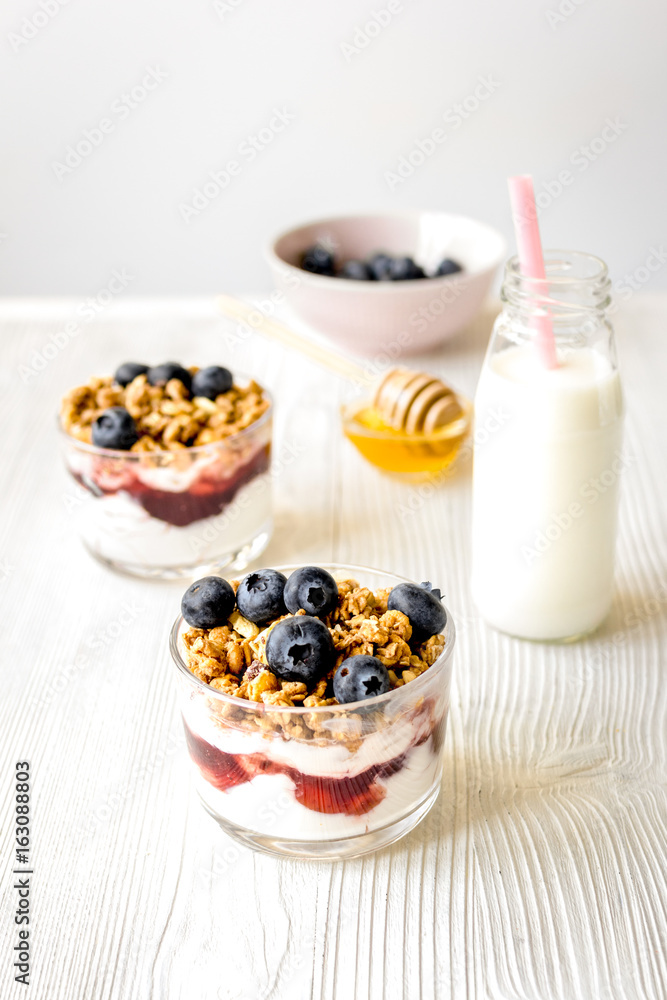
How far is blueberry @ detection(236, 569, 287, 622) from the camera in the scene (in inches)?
30.8

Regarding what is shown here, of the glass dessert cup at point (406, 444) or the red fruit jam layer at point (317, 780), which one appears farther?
the glass dessert cup at point (406, 444)

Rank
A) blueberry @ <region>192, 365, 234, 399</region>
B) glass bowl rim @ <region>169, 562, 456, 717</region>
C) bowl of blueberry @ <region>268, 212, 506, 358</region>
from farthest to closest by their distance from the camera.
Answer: bowl of blueberry @ <region>268, 212, 506, 358</region> < blueberry @ <region>192, 365, 234, 399</region> < glass bowl rim @ <region>169, 562, 456, 717</region>

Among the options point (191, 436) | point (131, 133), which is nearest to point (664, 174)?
point (131, 133)

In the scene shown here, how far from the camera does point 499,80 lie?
106 inches

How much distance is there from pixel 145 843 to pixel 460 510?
2.10 ft

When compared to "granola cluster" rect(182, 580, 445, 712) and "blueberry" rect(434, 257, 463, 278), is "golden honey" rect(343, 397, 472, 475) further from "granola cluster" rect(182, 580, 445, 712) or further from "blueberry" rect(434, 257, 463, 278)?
"granola cluster" rect(182, 580, 445, 712)

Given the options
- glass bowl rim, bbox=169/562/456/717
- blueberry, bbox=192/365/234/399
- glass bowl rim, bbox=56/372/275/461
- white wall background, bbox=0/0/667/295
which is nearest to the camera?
glass bowl rim, bbox=169/562/456/717

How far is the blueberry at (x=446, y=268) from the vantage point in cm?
168

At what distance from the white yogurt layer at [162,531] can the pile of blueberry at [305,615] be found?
1.02 feet

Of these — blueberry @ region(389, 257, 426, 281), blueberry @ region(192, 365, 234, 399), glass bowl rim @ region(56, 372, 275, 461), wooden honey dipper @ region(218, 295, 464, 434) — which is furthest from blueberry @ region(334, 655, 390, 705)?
blueberry @ region(389, 257, 426, 281)

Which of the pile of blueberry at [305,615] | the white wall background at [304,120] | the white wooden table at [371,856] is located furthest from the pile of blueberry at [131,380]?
the white wall background at [304,120]

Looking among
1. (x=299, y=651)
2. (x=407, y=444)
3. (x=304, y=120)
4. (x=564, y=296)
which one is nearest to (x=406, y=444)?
(x=407, y=444)

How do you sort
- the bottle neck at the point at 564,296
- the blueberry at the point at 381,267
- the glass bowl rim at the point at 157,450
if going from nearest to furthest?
the bottle neck at the point at 564,296, the glass bowl rim at the point at 157,450, the blueberry at the point at 381,267

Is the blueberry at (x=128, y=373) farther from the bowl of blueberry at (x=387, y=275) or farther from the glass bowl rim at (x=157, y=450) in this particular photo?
the bowl of blueberry at (x=387, y=275)
